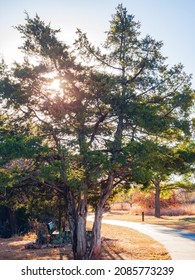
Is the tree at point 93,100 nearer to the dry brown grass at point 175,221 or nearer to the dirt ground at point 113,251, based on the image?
the dirt ground at point 113,251

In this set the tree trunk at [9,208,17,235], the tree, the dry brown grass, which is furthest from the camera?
the dry brown grass

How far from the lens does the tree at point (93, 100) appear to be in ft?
40.9

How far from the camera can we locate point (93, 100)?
1307 centimetres

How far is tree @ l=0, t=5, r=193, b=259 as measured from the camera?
12.5 metres

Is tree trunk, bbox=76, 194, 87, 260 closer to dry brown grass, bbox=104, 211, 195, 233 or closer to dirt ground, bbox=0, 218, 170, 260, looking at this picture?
dirt ground, bbox=0, 218, 170, 260

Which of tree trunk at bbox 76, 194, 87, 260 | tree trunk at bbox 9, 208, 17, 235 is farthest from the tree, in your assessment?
tree trunk at bbox 9, 208, 17, 235

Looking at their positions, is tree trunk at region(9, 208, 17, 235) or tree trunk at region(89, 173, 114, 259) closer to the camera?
tree trunk at region(89, 173, 114, 259)

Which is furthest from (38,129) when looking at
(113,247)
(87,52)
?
(113,247)

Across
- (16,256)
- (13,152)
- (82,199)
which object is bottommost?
(16,256)

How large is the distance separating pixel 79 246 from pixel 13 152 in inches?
216

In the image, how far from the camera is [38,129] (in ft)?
43.0

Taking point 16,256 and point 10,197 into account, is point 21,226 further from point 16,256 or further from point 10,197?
point 10,197

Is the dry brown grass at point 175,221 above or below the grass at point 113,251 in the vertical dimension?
above

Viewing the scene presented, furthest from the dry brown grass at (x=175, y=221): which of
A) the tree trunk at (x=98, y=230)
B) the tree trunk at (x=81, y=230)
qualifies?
the tree trunk at (x=81, y=230)
